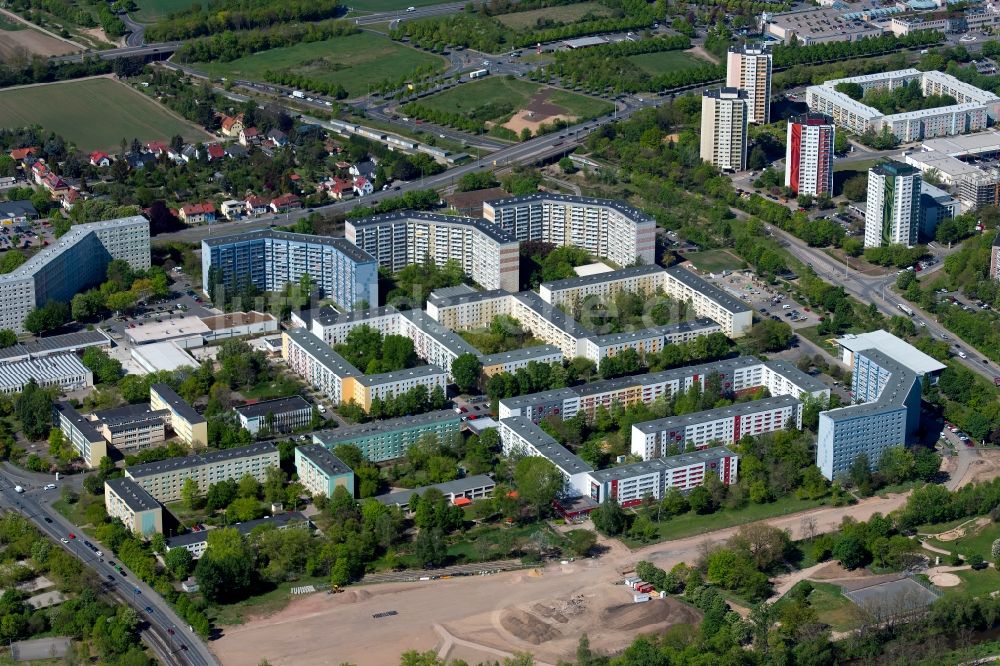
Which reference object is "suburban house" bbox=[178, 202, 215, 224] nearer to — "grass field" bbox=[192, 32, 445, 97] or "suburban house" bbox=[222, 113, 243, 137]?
"suburban house" bbox=[222, 113, 243, 137]

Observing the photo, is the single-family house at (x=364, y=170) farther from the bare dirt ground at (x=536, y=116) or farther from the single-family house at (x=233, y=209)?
the bare dirt ground at (x=536, y=116)

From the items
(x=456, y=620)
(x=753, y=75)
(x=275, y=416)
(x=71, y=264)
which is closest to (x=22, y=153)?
(x=71, y=264)

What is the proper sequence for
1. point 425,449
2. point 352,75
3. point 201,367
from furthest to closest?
point 352,75 → point 201,367 → point 425,449

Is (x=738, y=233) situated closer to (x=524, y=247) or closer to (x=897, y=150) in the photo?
(x=524, y=247)

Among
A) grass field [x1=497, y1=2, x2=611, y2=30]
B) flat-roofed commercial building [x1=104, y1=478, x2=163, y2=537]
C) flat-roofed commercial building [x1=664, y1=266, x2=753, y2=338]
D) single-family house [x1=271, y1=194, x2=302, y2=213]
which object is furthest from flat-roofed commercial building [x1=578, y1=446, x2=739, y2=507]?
grass field [x1=497, y1=2, x2=611, y2=30]

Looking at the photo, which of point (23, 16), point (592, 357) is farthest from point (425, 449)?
point (23, 16)
